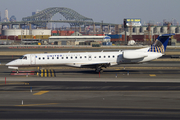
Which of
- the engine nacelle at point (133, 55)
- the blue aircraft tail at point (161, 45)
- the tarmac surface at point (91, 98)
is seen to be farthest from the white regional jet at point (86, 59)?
the tarmac surface at point (91, 98)

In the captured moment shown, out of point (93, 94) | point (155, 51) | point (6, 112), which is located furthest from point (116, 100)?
point (155, 51)

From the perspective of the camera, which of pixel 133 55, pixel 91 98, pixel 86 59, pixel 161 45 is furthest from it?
pixel 161 45

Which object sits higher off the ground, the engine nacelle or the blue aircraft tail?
the blue aircraft tail

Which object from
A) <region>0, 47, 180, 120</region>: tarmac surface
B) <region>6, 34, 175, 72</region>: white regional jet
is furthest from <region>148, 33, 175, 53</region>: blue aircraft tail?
<region>0, 47, 180, 120</region>: tarmac surface

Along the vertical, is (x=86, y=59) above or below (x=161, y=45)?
below

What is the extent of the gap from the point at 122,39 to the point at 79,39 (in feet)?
104

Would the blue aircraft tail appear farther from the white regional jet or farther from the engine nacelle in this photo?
the engine nacelle

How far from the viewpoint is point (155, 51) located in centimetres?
3628

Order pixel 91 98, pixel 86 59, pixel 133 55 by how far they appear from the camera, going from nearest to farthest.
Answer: pixel 91 98, pixel 133 55, pixel 86 59

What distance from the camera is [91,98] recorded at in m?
21.1

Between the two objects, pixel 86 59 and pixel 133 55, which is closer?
pixel 133 55

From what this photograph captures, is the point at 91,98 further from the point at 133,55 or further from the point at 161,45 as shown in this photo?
the point at 161,45

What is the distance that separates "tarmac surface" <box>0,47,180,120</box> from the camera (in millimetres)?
16281

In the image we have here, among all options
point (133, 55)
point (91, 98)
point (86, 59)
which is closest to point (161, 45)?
point (133, 55)
